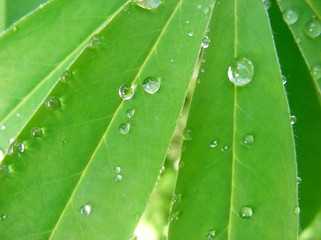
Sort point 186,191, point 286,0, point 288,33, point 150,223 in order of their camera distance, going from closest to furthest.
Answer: point 186,191, point 286,0, point 288,33, point 150,223

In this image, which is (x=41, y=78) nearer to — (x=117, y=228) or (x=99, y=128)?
(x=99, y=128)

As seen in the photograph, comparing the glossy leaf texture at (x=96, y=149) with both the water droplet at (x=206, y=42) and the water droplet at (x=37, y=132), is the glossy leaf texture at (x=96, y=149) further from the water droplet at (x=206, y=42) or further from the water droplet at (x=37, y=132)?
the water droplet at (x=206, y=42)

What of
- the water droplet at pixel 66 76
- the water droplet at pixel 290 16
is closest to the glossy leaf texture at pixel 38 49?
the water droplet at pixel 66 76

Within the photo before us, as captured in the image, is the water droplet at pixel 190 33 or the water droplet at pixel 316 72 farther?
the water droplet at pixel 316 72

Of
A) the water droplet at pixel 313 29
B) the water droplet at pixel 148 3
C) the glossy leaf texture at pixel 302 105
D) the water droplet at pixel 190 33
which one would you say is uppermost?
the water droplet at pixel 148 3

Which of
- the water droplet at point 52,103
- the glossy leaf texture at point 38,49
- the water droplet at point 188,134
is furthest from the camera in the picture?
the glossy leaf texture at point 38,49

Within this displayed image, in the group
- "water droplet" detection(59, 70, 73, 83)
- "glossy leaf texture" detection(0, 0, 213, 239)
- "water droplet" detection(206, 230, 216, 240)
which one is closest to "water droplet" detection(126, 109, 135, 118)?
"glossy leaf texture" detection(0, 0, 213, 239)

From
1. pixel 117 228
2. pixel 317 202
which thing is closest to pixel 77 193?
pixel 117 228

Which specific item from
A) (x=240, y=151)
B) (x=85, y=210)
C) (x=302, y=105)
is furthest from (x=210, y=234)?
(x=302, y=105)
